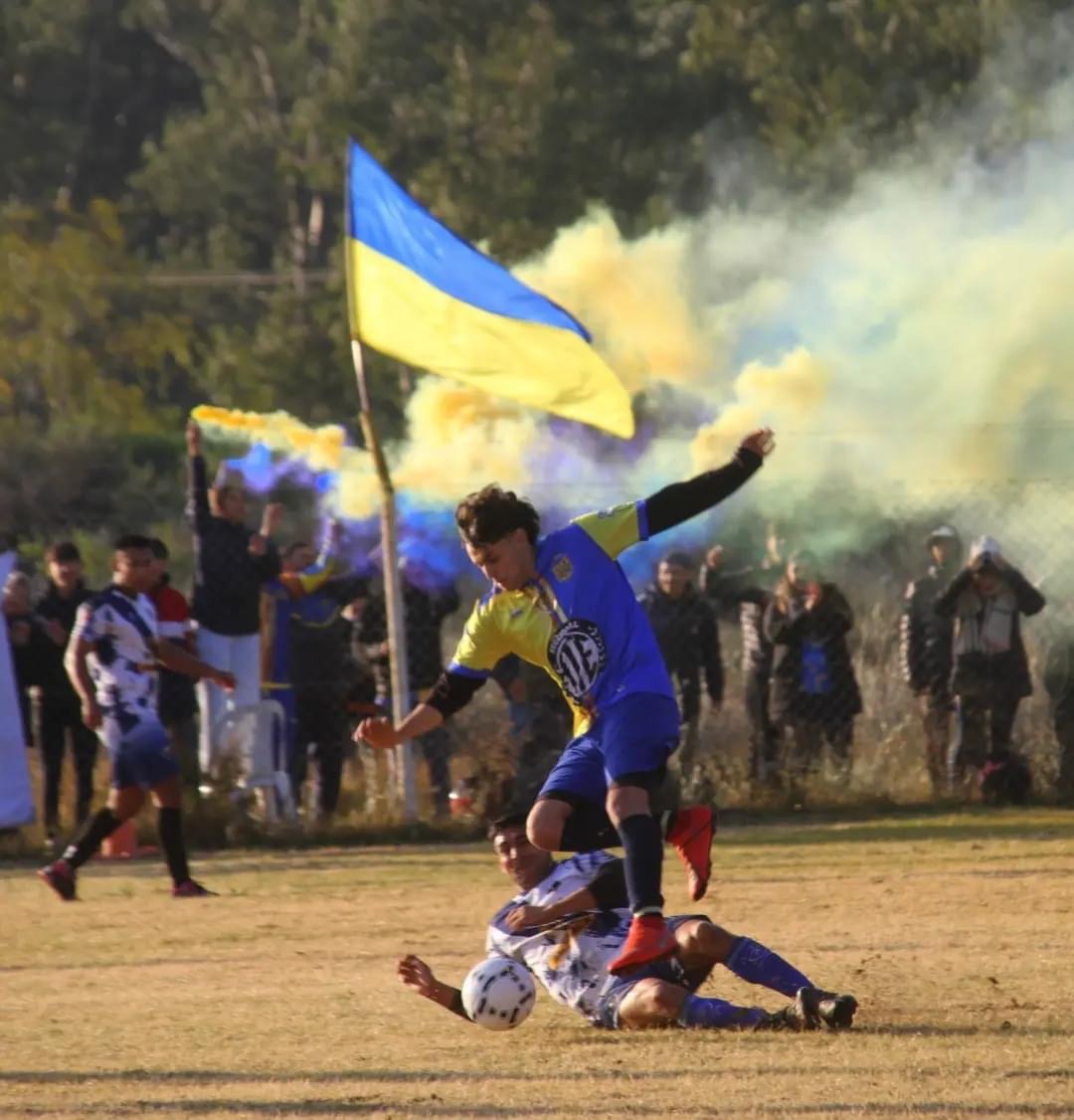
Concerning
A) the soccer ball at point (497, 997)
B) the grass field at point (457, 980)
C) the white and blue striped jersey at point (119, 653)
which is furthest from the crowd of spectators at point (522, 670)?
the soccer ball at point (497, 997)

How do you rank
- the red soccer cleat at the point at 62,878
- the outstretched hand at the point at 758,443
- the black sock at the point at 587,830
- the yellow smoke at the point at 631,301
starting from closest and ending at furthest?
the black sock at the point at 587,830
the outstretched hand at the point at 758,443
the red soccer cleat at the point at 62,878
the yellow smoke at the point at 631,301

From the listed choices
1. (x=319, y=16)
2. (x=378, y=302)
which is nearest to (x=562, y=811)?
(x=378, y=302)

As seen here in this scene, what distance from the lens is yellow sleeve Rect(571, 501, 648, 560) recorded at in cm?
802

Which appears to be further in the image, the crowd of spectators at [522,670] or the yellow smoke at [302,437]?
the yellow smoke at [302,437]

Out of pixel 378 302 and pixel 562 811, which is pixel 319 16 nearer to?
pixel 378 302

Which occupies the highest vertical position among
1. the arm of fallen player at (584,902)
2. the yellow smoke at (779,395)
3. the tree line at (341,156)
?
the tree line at (341,156)

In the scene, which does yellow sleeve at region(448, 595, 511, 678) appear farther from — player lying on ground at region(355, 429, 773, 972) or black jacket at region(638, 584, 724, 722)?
black jacket at region(638, 584, 724, 722)

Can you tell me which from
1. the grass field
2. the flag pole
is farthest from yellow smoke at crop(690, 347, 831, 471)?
the grass field

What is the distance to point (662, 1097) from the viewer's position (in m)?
6.45

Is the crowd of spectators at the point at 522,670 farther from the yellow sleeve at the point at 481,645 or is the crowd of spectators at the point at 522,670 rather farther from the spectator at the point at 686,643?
the yellow sleeve at the point at 481,645

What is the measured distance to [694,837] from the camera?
26.0 ft

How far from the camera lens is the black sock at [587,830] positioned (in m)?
7.86

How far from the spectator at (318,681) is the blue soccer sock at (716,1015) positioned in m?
8.04

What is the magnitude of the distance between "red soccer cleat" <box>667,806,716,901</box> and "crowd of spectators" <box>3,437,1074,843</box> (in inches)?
277
